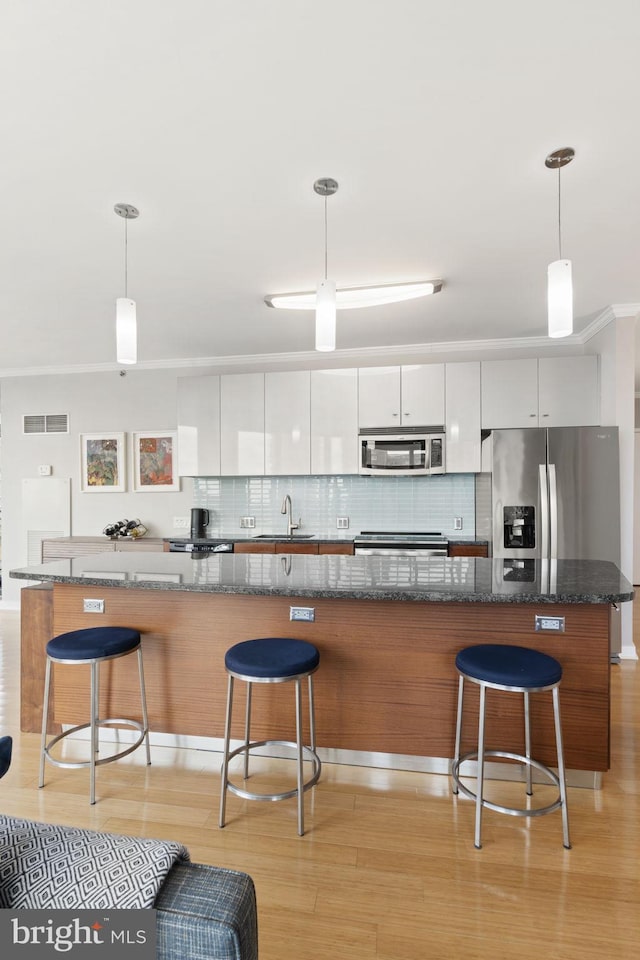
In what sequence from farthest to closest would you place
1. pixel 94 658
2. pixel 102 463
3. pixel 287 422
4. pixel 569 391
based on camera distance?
pixel 102 463 < pixel 287 422 < pixel 569 391 < pixel 94 658

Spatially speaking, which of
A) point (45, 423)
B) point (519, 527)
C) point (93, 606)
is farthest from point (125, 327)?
point (45, 423)

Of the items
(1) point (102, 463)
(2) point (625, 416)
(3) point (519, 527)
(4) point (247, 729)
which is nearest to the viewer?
(4) point (247, 729)

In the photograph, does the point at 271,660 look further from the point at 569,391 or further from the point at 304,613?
the point at 569,391

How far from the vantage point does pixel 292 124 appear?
1.90 m

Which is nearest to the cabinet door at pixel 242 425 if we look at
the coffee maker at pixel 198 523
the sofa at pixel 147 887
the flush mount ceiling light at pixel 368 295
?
the coffee maker at pixel 198 523

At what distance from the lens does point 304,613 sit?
2.35 meters

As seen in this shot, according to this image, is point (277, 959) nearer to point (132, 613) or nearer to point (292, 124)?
point (132, 613)

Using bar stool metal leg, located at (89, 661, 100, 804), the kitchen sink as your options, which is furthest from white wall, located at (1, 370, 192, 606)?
bar stool metal leg, located at (89, 661, 100, 804)

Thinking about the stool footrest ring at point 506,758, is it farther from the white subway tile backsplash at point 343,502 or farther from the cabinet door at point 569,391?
the cabinet door at point 569,391

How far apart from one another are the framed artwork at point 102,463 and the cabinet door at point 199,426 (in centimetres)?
91

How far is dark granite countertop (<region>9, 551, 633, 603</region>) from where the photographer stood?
197 centimetres

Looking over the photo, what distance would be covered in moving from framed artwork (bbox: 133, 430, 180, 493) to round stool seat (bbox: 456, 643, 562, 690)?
408 cm

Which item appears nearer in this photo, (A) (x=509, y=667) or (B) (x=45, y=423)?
(A) (x=509, y=667)

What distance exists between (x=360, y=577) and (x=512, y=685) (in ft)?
2.35
